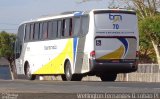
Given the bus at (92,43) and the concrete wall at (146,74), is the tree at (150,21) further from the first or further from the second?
the bus at (92,43)

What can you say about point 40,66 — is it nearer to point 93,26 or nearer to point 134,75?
point 93,26

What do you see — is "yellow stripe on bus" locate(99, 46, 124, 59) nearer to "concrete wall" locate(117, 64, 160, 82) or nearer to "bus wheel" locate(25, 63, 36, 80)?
"bus wheel" locate(25, 63, 36, 80)

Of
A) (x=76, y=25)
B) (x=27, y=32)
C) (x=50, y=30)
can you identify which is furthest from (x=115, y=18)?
(x=27, y=32)

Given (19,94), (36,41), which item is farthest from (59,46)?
(19,94)

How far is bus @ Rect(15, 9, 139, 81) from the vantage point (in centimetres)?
2844

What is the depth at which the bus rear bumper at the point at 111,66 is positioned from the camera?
28.4 m

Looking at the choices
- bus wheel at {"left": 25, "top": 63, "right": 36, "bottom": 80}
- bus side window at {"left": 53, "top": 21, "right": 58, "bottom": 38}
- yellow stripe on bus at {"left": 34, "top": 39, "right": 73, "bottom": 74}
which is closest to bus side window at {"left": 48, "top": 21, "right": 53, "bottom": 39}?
bus side window at {"left": 53, "top": 21, "right": 58, "bottom": 38}

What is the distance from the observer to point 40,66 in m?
34.4

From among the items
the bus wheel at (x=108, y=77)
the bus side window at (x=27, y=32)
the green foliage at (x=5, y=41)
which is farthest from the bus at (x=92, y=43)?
the green foliage at (x=5, y=41)

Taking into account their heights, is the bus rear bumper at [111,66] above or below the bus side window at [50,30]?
below

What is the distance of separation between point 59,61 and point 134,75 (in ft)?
43.0

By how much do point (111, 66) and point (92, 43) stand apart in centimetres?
142

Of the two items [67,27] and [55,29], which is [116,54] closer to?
[67,27]

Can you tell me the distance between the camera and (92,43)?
92.9 ft
